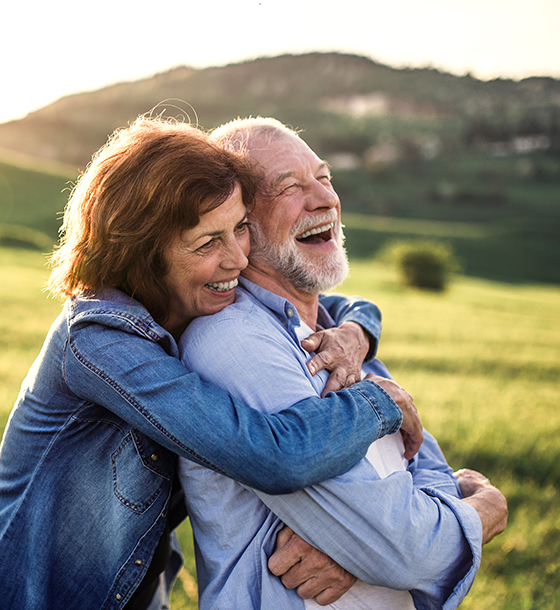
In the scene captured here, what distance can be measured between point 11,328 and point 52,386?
8913mm

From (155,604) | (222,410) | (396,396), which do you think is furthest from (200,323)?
(155,604)

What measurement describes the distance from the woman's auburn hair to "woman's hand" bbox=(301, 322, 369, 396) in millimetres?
703

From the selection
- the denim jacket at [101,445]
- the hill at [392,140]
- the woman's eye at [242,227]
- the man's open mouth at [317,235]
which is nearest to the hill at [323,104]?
the hill at [392,140]

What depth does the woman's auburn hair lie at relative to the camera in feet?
6.40

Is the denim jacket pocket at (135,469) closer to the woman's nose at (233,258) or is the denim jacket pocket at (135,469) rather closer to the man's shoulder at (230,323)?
the man's shoulder at (230,323)

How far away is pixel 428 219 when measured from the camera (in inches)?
2477

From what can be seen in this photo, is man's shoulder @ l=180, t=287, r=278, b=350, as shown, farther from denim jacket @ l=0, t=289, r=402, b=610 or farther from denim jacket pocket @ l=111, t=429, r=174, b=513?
denim jacket pocket @ l=111, t=429, r=174, b=513

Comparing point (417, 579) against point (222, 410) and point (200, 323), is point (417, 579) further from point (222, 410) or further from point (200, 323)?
point (200, 323)

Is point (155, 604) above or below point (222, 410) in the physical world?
below

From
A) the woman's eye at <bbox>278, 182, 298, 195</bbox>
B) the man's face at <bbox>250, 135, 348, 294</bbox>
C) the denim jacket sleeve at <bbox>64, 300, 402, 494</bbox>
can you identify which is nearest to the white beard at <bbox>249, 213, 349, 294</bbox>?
the man's face at <bbox>250, 135, 348, 294</bbox>

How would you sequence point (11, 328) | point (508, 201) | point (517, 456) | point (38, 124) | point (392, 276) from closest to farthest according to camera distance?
point (517, 456), point (11, 328), point (392, 276), point (508, 201), point (38, 124)

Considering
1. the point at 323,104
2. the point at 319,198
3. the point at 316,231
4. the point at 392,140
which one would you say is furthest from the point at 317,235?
the point at 323,104

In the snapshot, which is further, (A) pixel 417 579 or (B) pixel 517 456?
(B) pixel 517 456

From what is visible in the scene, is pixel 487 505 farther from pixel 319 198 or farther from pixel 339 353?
pixel 319 198
